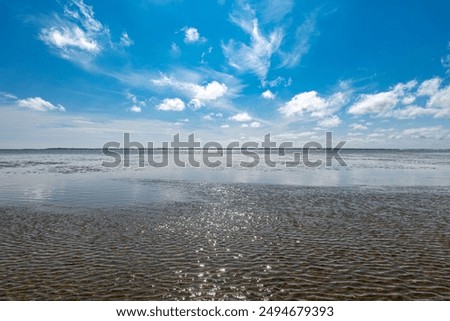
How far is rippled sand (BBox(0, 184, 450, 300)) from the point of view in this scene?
1014 cm

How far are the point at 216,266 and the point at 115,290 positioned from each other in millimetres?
3950

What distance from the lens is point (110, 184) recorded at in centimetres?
3619

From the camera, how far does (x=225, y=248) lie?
14.2 meters

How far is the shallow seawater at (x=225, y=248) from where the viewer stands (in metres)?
10.2

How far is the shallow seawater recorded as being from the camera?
10180 mm

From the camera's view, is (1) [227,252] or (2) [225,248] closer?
(1) [227,252]

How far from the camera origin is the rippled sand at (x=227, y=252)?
10.1 m

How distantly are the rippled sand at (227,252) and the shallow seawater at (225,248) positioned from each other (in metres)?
0.06

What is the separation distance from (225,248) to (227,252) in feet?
1.77

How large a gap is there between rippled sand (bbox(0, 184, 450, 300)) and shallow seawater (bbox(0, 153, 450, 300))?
2.2 inches

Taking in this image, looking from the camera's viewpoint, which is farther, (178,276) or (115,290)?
(178,276)
